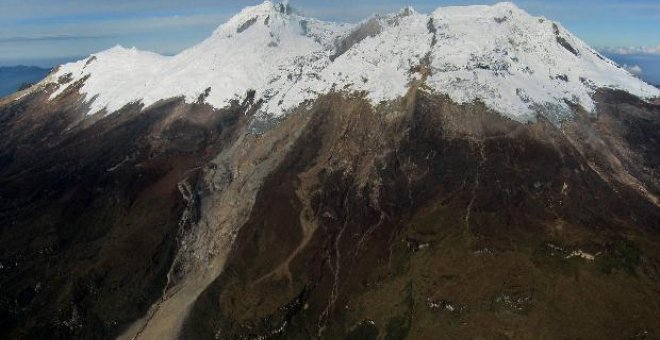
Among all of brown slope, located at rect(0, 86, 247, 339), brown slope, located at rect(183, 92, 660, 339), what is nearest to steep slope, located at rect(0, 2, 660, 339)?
brown slope, located at rect(183, 92, 660, 339)

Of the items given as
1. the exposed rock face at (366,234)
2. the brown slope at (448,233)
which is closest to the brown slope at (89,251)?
the exposed rock face at (366,234)

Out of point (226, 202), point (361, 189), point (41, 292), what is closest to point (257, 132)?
point (226, 202)

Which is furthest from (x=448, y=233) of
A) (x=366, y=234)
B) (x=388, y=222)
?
(x=366, y=234)

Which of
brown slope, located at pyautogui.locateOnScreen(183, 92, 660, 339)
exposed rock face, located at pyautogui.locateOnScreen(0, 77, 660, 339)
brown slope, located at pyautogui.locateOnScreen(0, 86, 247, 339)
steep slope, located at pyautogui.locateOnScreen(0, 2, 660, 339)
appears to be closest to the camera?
brown slope, located at pyautogui.locateOnScreen(183, 92, 660, 339)

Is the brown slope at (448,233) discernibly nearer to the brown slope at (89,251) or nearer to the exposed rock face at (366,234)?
the exposed rock face at (366,234)

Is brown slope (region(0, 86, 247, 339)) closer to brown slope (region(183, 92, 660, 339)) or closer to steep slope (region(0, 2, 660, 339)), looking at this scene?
steep slope (region(0, 2, 660, 339))

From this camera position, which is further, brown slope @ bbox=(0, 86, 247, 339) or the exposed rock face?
brown slope @ bbox=(0, 86, 247, 339)

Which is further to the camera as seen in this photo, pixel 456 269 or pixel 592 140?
pixel 592 140

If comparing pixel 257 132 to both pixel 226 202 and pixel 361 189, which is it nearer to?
pixel 226 202

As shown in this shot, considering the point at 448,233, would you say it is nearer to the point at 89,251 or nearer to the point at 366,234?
the point at 366,234
